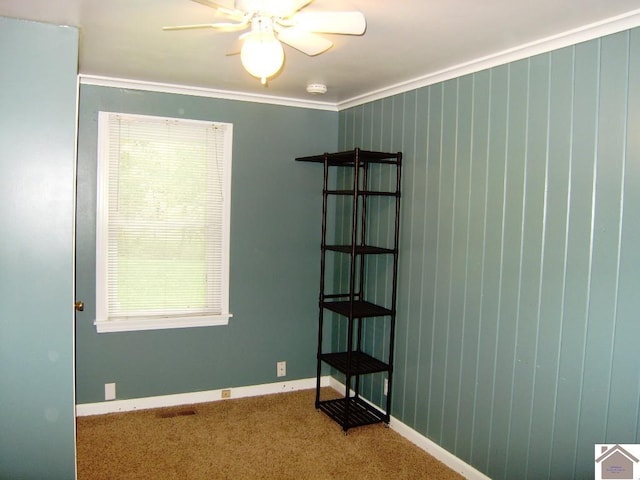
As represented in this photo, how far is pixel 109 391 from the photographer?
366cm

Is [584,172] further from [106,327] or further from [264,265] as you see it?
[106,327]

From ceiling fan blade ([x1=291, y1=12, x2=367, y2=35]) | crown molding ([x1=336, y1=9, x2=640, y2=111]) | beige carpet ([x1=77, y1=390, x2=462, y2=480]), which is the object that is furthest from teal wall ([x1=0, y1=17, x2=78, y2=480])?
crown molding ([x1=336, y1=9, x2=640, y2=111])

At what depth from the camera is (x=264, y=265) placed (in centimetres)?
405

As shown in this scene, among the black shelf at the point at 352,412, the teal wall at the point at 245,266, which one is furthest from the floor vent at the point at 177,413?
the black shelf at the point at 352,412

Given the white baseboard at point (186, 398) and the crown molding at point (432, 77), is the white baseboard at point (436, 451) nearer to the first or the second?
the white baseboard at point (186, 398)

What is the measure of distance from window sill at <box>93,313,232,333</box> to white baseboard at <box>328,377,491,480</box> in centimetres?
134

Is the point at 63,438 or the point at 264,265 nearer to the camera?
the point at 63,438

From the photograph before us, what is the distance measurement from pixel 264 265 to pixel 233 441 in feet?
4.29

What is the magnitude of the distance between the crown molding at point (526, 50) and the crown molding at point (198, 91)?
0.63m

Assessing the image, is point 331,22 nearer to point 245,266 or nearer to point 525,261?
point 525,261

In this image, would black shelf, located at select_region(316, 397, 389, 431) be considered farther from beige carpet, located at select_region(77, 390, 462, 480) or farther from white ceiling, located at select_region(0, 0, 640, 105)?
white ceiling, located at select_region(0, 0, 640, 105)

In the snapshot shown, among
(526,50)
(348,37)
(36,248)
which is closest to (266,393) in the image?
(36,248)

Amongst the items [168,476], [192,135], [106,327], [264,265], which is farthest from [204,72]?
[168,476]

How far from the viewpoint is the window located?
3.59m
